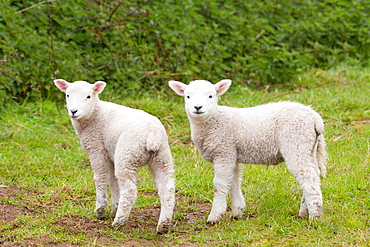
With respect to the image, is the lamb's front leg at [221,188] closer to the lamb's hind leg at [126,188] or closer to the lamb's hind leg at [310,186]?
the lamb's hind leg at [310,186]

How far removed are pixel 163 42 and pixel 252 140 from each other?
6052 millimetres

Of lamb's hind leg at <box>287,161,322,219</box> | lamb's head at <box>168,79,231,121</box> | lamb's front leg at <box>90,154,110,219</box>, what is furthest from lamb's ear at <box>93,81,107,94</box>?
lamb's hind leg at <box>287,161,322,219</box>

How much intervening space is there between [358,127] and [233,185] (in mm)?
3343

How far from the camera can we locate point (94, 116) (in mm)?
5676

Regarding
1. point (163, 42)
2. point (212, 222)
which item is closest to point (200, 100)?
point (212, 222)

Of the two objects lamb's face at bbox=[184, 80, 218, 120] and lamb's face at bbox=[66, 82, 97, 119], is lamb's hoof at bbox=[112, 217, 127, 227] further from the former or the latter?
lamb's face at bbox=[184, 80, 218, 120]

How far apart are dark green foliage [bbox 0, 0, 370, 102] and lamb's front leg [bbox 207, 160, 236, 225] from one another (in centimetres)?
453

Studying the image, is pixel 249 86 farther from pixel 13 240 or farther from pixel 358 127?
pixel 13 240

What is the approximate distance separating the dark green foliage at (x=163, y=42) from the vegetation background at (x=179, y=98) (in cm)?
3

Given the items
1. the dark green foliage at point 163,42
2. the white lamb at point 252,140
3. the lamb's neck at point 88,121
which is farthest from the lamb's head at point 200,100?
the dark green foliage at point 163,42

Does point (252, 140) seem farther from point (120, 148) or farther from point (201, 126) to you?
point (120, 148)

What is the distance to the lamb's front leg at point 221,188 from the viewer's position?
17.8 feet

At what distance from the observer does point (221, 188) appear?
5.44m

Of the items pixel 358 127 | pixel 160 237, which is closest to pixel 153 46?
pixel 358 127
